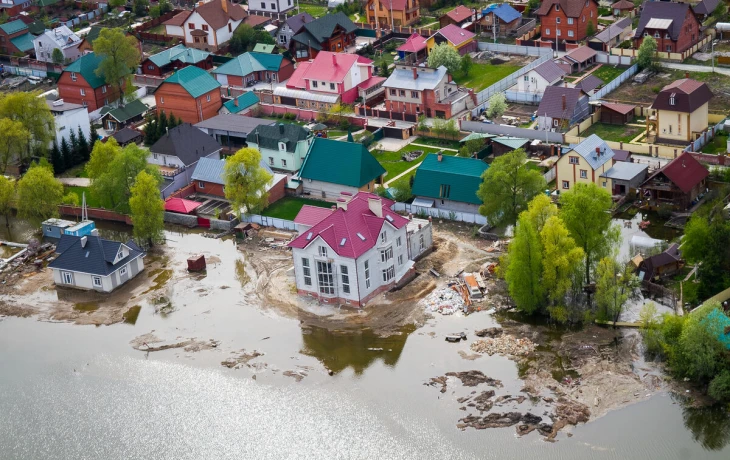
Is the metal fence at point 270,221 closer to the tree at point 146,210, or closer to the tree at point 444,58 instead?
the tree at point 146,210

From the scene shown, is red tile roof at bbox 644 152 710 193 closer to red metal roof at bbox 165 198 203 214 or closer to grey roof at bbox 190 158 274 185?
grey roof at bbox 190 158 274 185

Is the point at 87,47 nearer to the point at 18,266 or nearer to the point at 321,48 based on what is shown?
the point at 321,48

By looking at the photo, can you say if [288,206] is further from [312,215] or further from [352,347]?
[352,347]

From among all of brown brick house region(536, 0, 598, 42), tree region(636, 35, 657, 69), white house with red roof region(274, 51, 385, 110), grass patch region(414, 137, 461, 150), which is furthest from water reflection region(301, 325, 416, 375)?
brown brick house region(536, 0, 598, 42)

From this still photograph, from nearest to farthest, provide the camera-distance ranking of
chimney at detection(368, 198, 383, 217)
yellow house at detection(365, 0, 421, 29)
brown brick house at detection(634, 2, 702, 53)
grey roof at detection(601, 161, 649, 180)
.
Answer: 1. chimney at detection(368, 198, 383, 217)
2. grey roof at detection(601, 161, 649, 180)
3. brown brick house at detection(634, 2, 702, 53)
4. yellow house at detection(365, 0, 421, 29)

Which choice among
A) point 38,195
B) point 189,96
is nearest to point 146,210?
point 38,195

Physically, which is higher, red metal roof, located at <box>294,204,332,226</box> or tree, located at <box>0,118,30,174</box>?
tree, located at <box>0,118,30,174</box>

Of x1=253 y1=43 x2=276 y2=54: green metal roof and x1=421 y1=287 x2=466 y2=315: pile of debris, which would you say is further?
x1=253 y1=43 x2=276 y2=54: green metal roof
